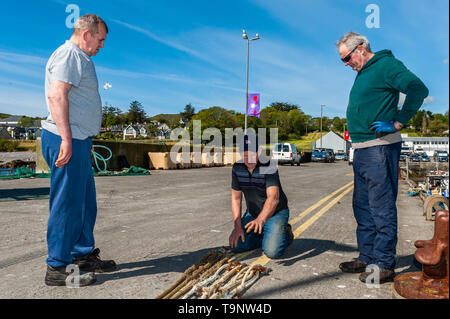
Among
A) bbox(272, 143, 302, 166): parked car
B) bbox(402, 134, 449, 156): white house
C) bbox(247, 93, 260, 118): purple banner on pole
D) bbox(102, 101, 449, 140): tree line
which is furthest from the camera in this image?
bbox(102, 101, 449, 140): tree line

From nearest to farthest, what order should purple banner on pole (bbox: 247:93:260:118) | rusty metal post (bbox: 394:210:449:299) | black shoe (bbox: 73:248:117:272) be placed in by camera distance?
rusty metal post (bbox: 394:210:449:299) → black shoe (bbox: 73:248:117:272) → purple banner on pole (bbox: 247:93:260:118)

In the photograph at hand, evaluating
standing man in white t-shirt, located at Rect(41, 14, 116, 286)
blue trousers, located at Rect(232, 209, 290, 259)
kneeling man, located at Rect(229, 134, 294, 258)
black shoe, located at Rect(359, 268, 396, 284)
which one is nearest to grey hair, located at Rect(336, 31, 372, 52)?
kneeling man, located at Rect(229, 134, 294, 258)

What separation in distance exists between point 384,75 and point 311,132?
534ft

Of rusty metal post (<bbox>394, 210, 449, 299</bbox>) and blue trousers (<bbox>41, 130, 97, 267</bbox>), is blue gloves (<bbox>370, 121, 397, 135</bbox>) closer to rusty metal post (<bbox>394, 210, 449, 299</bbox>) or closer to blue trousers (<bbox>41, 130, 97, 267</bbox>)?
rusty metal post (<bbox>394, 210, 449, 299</bbox>)

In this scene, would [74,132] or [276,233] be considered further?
[276,233]

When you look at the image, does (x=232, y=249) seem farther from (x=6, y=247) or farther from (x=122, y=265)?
(x=6, y=247)

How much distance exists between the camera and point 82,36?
10.5 feet

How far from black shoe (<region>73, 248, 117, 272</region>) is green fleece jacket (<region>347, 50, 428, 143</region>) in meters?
2.63

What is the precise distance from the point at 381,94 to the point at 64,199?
2.91 metres

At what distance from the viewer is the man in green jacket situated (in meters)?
3.16

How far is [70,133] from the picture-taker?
3021mm

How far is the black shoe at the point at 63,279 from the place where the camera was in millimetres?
3061
